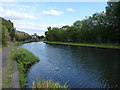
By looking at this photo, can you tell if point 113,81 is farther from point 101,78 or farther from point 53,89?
point 53,89

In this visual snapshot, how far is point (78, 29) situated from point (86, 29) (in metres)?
6.65

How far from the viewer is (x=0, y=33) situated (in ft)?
108

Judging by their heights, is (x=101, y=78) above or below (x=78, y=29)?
below

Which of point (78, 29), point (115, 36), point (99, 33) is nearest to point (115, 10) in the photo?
point (115, 36)

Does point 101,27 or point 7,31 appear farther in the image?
point 101,27

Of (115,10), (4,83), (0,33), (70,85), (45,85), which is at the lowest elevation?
(70,85)

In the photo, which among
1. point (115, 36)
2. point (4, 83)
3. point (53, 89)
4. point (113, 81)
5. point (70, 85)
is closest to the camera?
point (53, 89)

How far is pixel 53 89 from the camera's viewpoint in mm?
5684

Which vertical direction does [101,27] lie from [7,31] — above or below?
above

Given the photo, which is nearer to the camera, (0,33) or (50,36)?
(0,33)

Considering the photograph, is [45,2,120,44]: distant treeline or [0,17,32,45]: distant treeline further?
[45,2,120,44]: distant treeline

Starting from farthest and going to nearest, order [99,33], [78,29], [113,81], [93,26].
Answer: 1. [78,29]
2. [93,26]
3. [99,33]
4. [113,81]

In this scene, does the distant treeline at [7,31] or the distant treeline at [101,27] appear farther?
the distant treeline at [101,27]

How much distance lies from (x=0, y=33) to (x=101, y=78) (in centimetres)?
2630
